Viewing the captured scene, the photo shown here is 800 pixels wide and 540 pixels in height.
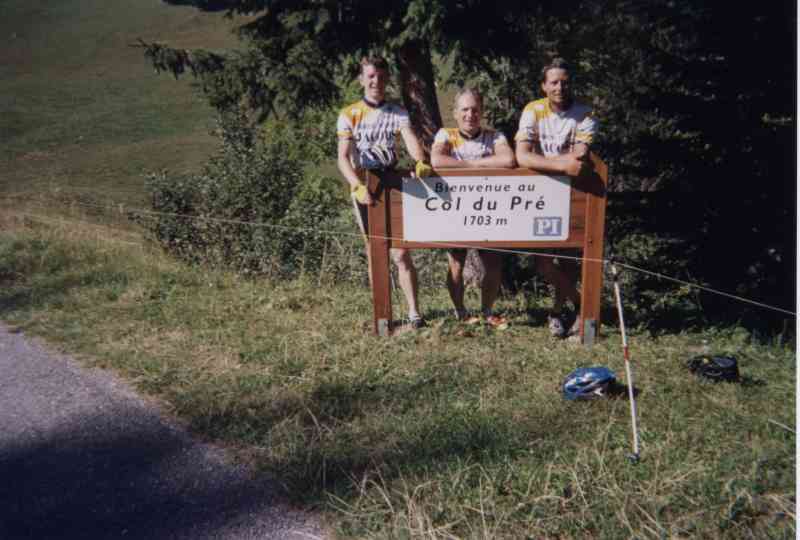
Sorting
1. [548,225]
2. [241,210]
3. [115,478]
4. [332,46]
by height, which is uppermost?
[332,46]

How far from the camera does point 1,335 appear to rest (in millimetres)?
5715

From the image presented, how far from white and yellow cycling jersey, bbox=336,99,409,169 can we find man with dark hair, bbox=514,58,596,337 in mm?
856

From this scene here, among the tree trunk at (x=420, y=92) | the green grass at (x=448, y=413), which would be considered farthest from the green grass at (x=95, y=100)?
the green grass at (x=448, y=413)

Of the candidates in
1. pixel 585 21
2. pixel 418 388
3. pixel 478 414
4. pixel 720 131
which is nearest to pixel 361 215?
pixel 418 388

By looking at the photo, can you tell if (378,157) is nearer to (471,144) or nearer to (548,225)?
(471,144)

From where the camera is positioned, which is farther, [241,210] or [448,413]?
[241,210]

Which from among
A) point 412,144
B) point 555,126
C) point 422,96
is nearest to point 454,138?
point 412,144

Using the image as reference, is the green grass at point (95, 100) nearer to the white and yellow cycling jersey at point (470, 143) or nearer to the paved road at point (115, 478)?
the white and yellow cycling jersey at point (470, 143)

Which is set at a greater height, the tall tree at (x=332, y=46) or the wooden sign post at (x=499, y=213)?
the tall tree at (x=332, y=46)

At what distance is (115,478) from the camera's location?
137 inches

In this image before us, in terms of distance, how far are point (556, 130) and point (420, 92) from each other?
8.71 feet

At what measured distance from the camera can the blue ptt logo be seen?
4.97m

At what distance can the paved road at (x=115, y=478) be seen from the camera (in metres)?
3.06

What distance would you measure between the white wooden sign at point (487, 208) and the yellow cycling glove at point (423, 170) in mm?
81
